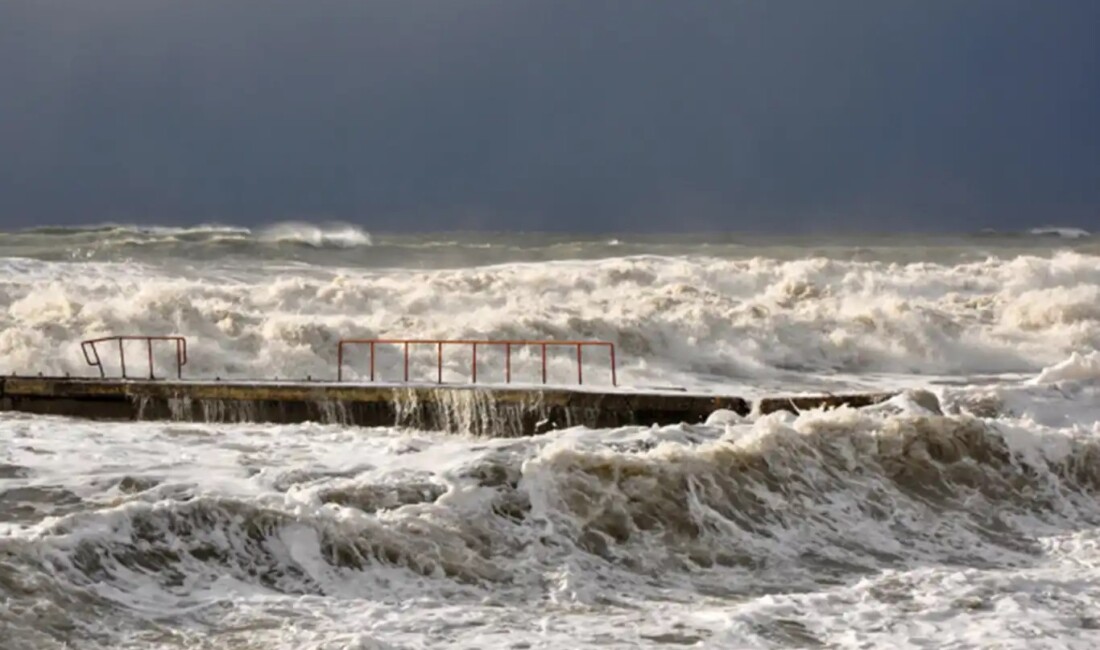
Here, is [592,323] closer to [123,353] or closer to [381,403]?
A: [123,353]

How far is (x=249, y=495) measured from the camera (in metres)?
11.0

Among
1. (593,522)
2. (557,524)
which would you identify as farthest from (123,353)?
(593,522)

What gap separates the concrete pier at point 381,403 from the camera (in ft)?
50.6

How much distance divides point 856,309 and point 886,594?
19.9m

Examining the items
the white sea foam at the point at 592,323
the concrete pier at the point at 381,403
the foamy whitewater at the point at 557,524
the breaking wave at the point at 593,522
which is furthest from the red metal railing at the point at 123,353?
the breaking wave at the point at 593,522

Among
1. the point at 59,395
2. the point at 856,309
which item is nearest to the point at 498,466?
the point at 59,395

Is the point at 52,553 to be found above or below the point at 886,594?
above

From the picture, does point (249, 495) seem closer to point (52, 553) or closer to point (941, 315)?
point (52, 553)

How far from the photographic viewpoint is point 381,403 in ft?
53.7

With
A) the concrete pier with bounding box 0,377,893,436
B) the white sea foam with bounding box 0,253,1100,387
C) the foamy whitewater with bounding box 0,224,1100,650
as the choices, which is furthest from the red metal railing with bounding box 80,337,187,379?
the white sea foam with bounding box 0,253,1100,387

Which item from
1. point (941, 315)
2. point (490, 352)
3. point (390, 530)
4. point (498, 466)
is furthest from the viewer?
point (941, 315)

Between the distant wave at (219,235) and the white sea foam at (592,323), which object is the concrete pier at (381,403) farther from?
the distant wave at (219,235)

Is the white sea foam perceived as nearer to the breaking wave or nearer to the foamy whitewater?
the foamy whitewater

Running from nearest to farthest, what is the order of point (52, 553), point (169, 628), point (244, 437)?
point (169, 628), point (52, 553), point (244, 437)
